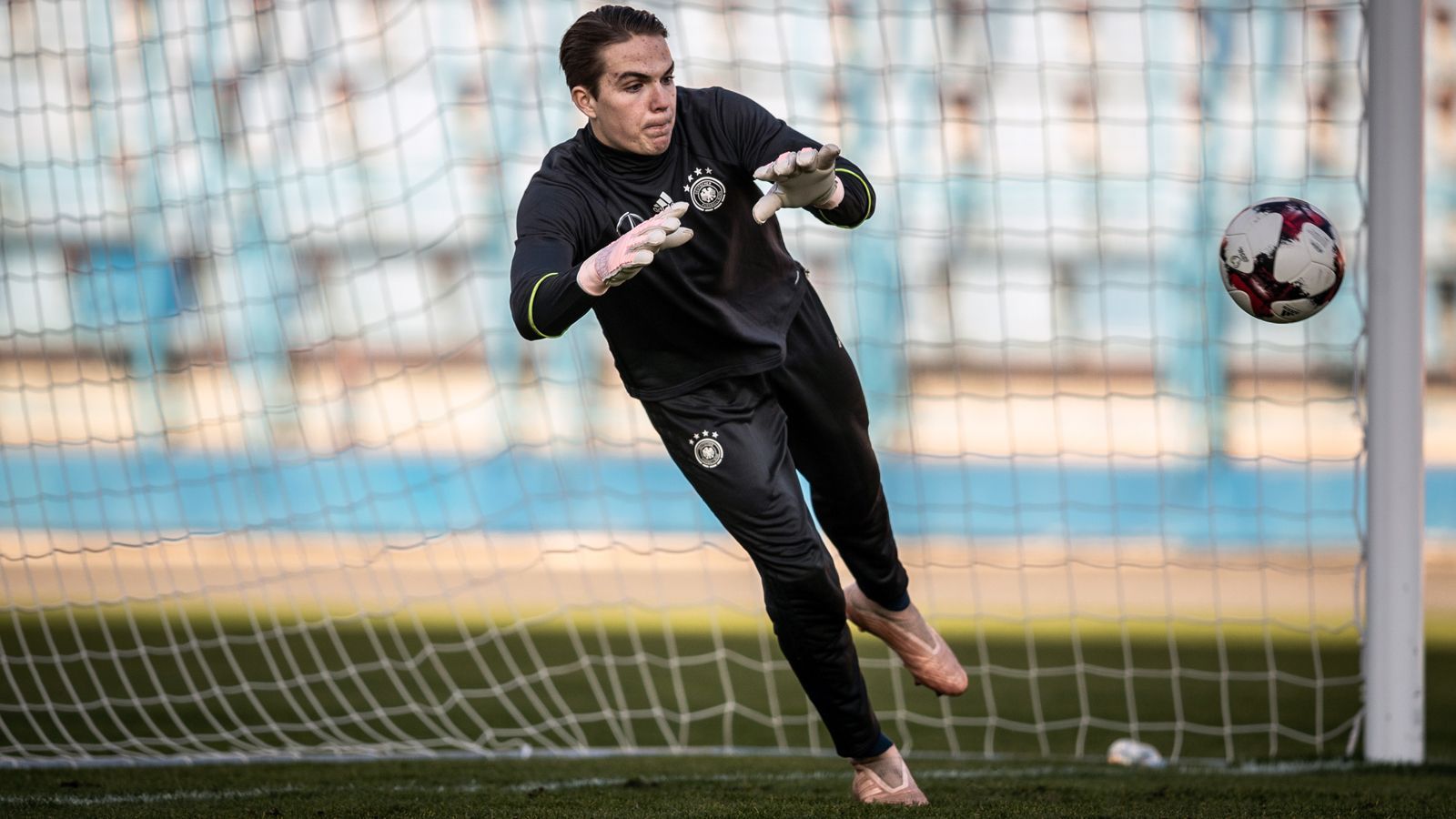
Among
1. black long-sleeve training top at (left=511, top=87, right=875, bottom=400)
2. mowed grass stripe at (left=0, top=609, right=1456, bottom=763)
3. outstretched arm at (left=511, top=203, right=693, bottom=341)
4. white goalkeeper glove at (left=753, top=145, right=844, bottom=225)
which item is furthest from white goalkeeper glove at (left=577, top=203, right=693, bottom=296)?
mowed grass stripe at (left=0, top=609, right=1456, bottom=763)

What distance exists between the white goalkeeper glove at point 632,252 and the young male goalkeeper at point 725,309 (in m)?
0.28

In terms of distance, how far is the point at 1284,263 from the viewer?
3785 millimetres

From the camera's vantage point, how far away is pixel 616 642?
8711mm

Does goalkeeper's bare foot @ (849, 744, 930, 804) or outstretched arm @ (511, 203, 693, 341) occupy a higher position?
outstretched arm @ (511, 203, 693, 341)

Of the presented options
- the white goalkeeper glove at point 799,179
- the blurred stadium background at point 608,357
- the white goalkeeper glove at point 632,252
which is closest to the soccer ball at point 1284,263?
the white goalkeeper glove at point 799,179

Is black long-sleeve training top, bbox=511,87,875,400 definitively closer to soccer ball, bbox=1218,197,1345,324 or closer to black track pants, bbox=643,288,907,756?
black track pants, bbox=643,288,907,756

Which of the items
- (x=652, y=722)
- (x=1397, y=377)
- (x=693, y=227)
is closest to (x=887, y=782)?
(x=693, y=227)

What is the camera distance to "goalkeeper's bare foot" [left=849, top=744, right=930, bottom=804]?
12.3ft

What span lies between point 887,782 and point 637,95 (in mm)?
1812

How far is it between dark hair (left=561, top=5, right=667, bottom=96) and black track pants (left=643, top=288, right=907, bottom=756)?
0.80 m

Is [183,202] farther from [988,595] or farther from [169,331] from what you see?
[988,595]

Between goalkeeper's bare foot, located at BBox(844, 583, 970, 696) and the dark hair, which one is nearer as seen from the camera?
the dark hair

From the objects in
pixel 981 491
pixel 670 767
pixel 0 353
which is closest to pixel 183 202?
pixel 670 767

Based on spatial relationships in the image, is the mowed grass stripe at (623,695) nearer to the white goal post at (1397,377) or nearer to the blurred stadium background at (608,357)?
the blurred stadium background at (608,357)
